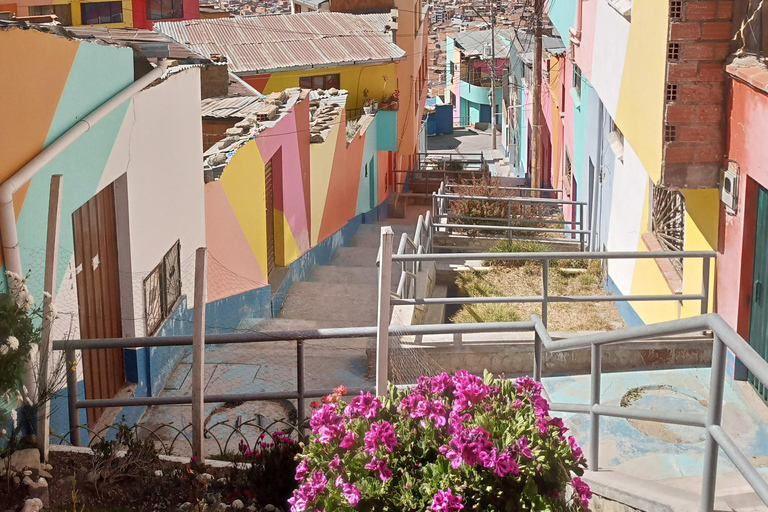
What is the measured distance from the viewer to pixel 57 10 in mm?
35781

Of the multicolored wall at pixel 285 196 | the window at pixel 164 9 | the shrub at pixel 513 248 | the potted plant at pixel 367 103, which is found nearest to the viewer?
the multicolored wall at pixel 285 196

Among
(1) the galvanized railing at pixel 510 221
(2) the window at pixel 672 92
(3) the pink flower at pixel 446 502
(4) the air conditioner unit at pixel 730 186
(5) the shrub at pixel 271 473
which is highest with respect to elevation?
(2) the window at pixel 672 92

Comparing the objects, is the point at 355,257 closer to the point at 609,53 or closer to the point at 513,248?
the point at 513,248

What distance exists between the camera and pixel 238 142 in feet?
34.8

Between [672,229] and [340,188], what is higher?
[672,229]

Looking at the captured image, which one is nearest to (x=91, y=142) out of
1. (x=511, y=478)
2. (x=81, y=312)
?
(x=81, y=312)

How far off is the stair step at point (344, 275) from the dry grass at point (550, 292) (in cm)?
212

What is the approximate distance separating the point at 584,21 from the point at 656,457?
893cm

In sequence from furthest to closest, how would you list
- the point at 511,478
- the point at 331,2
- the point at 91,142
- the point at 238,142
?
the point at 331,2 < the point at 238,142 < the point at 91,142 < the point at 511,478

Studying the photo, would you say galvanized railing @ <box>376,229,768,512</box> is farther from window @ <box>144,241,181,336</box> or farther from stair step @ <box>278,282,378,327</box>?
stair step @ <box>278,282,378,327</box>

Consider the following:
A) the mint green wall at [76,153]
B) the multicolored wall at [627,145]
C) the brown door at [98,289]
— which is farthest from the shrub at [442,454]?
the multicolored wall at [627,145]

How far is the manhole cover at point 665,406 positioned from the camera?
5.77m

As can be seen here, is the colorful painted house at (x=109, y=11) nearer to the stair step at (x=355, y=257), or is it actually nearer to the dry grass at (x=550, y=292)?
the stair step at (x=355, y=257)

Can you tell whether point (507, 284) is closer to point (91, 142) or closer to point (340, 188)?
point (91, 142)
